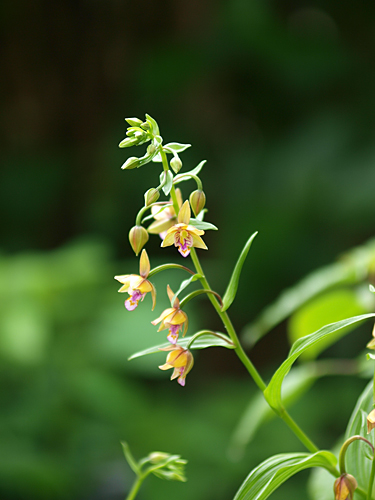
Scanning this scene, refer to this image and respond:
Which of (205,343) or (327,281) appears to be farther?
(327,281)

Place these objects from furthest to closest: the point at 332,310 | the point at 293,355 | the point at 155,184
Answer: the point at 155,184 → the point at 332,310 → the point at 293,355

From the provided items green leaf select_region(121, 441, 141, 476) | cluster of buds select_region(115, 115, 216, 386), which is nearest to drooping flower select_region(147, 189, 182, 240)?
cluster of buds select_region(115, 115, 216, 386)

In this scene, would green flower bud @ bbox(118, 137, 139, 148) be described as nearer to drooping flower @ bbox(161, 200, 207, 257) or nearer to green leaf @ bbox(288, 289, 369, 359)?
drooping flower @ bbox(161, 200, 207, 257)

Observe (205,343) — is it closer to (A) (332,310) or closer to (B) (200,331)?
(B) (200,331)

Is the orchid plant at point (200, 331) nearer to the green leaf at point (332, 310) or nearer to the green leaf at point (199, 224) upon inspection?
the green leaf at point (199, 224)

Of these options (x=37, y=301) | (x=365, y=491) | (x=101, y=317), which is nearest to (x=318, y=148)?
(x=101, y=317)

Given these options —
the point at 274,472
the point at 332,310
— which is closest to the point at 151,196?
the point at 274,472
